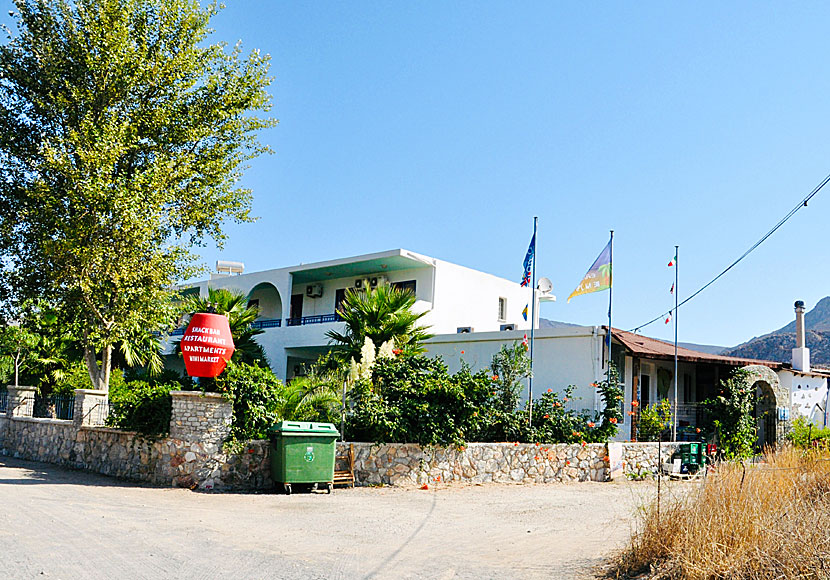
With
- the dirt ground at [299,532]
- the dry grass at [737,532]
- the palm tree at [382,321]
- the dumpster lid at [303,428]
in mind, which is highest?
the palm tree at [382,321]

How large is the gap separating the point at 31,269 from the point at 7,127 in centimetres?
364

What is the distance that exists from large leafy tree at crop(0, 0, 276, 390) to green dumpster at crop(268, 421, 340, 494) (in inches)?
268

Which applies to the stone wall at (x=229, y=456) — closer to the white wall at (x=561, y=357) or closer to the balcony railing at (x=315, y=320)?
the white wall at (x=561, y=357)

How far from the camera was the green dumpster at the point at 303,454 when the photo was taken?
13.8 meters

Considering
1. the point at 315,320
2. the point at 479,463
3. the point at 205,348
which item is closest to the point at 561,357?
the point at 479,463

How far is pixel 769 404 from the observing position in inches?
989

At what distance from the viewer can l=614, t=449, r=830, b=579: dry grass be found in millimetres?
6305

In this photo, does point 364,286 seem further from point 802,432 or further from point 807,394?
point 807,394

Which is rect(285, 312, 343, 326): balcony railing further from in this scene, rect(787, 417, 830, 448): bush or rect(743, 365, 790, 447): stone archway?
rect(787, 417, 830, 448): bush

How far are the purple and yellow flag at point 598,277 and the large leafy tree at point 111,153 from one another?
33.6 ft

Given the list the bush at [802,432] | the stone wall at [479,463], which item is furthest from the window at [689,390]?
the stone wall at [479,463]

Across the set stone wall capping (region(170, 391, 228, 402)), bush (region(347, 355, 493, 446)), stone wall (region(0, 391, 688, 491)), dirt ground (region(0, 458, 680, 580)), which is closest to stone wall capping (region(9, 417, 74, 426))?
stone wall (region(0, 391, 688, 491))

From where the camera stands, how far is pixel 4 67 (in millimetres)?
18531

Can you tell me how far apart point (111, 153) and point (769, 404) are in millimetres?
22027
